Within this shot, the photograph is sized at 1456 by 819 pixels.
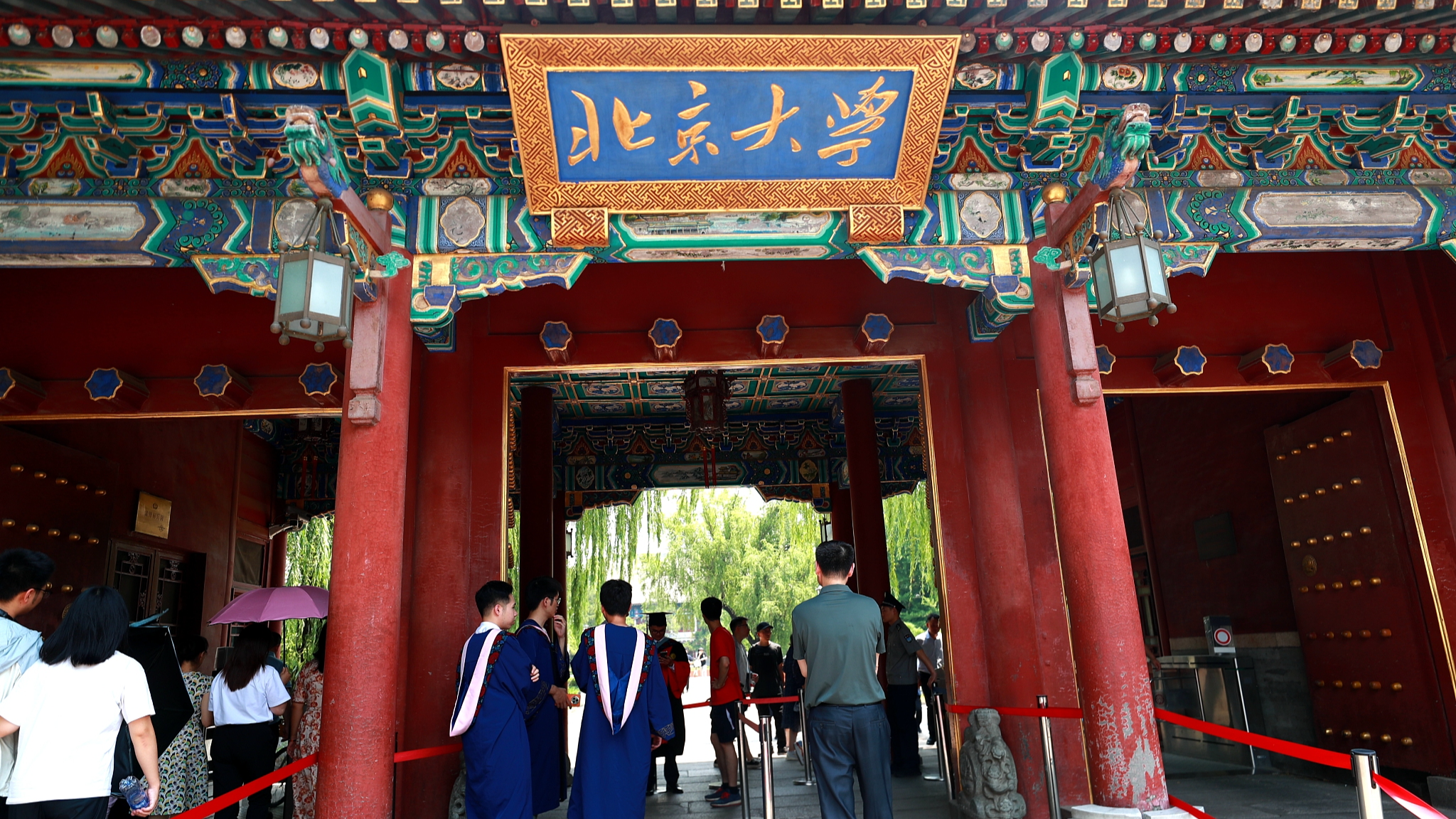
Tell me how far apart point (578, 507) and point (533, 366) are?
6047 mm

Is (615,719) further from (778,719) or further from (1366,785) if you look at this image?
(778,719)

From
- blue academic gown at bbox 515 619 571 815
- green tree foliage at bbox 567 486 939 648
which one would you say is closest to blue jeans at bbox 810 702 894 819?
blue academic gown at bbox 515 619 571 815

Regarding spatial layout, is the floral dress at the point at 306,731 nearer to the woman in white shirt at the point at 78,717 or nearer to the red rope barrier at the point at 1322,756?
the woman in white shirt at the point at 78,717

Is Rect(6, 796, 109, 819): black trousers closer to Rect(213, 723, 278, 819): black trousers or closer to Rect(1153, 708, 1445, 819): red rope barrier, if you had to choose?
Rect(213, 723, 278, 819): black trousers

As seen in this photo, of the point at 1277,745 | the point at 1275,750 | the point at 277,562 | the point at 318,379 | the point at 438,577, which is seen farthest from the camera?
the point at 277,562

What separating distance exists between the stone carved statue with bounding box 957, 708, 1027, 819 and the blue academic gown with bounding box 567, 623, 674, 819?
85.2 inches

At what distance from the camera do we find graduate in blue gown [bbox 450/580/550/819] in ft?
12.6

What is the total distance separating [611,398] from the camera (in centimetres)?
A: 1023

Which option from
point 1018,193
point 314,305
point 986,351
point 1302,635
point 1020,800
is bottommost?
point 1020,800

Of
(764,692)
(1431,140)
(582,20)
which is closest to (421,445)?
(582,20)

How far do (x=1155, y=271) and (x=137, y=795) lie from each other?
422 centimetres

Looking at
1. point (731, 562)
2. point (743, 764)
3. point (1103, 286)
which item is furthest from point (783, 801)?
point (731, 562)

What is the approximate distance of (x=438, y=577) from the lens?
5.52m

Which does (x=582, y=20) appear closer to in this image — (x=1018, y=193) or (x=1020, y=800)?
(x=1018, y=193)
